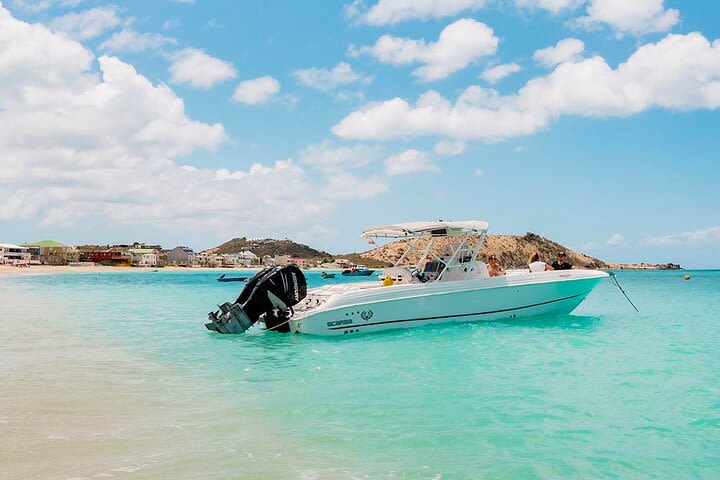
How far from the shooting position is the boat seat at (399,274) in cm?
1645

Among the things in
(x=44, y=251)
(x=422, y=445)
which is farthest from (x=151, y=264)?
(x=422, y=445)

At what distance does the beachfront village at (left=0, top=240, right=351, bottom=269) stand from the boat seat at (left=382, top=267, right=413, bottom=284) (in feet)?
286

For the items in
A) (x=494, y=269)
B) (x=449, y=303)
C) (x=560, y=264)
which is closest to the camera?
(x=449, y=303)

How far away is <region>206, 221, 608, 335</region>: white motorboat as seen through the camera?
14.4 meters

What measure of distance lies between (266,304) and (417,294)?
4.13 metres

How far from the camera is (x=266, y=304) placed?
568 inches

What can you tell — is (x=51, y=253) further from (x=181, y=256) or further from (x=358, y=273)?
(x=358, y=273)

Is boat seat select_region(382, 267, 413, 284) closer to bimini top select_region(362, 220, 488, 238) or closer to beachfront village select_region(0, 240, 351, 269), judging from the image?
bimini top select_region(362, 220, 488, 238)

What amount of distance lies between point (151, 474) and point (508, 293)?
45.2 feet

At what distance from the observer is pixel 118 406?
7570mm

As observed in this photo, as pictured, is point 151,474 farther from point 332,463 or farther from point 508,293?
point 508,293

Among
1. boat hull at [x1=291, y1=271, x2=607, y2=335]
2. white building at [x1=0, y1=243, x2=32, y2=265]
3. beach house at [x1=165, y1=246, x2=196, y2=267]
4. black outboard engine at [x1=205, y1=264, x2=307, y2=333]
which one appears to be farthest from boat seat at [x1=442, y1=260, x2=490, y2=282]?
beach house at [x1=165, y1=246, x2=196, y2=267]

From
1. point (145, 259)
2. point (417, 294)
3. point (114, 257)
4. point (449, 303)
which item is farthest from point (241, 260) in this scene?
point (417, 294)

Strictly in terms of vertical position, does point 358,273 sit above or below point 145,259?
below
